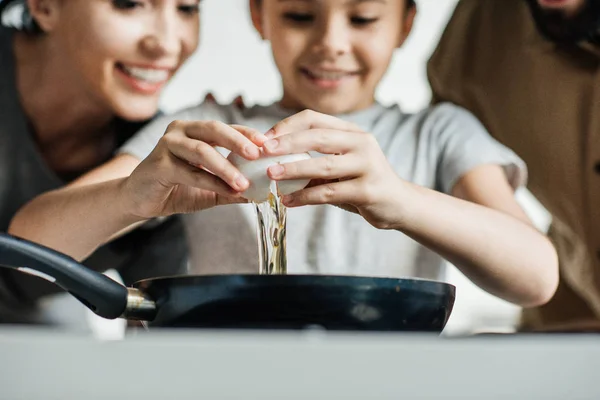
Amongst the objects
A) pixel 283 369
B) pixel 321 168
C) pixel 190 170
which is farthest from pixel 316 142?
pixel 283 369

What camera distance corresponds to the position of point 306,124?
2.49ft

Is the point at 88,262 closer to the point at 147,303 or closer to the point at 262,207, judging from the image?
the point at 262,207

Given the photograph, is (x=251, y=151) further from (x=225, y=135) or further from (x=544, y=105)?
(x=544, y=105)

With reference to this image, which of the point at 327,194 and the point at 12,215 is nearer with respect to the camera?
the point at 327,194

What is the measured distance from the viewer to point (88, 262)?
1.06m

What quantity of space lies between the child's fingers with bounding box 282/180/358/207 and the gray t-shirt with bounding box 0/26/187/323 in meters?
0.37

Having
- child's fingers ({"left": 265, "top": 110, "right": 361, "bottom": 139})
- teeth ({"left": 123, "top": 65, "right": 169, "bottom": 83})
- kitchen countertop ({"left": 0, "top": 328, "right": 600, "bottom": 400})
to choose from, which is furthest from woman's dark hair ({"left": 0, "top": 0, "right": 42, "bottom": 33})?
kitchen countertop ({"left": 0, "top": 328, "right": 600, "bottom": 400})

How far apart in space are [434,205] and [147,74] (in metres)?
0.47

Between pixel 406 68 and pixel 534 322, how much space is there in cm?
40

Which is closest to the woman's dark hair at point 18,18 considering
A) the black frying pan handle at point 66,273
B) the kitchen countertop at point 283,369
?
the black frying pan handle at point 66,273

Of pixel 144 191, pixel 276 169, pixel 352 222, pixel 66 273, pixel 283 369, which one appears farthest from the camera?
pixel 352 222

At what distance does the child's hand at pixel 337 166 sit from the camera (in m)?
0.71

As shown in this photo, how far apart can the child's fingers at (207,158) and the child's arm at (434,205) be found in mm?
35

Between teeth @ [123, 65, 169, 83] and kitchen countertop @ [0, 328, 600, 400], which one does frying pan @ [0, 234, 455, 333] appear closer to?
kitchen countertop @ [0, 328, 600, 400]
